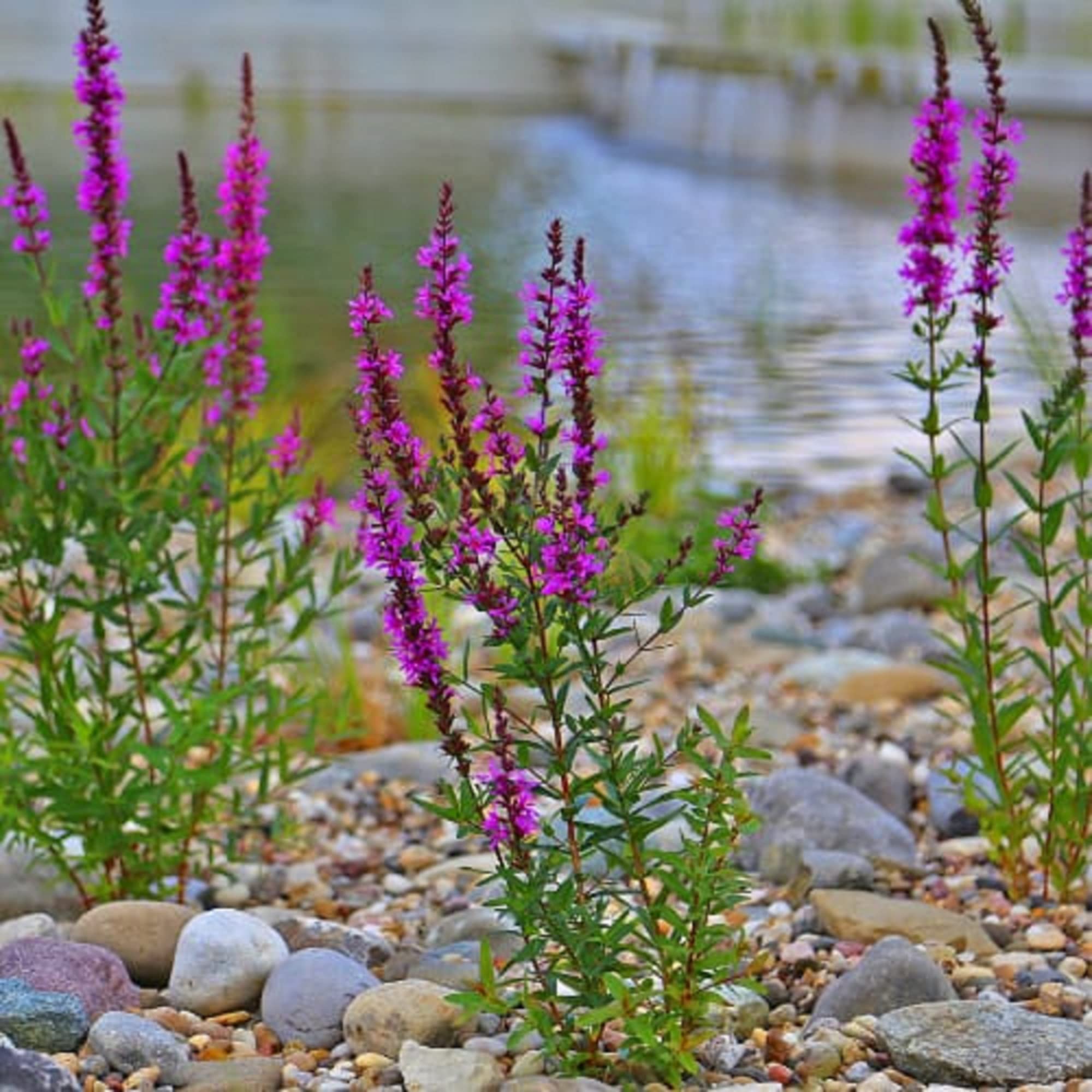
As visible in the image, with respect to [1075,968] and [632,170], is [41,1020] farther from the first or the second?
[632,170]

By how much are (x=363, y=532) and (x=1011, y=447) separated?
0.98m

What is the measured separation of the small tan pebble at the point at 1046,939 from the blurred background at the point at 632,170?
152 centimetres

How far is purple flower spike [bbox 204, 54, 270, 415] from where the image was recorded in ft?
10.5

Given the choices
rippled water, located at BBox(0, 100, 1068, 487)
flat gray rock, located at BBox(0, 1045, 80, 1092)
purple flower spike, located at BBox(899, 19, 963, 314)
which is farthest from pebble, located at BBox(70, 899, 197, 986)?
rippled water, located at BBox(0, 100, 1068, 487)

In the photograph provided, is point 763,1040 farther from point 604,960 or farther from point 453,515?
point 453,515

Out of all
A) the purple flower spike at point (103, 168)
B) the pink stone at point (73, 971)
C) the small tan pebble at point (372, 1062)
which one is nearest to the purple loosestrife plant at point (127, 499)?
the purple flower spike at point (103, 168)

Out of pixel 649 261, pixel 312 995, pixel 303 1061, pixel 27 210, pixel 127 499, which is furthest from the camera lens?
pixel 649 261

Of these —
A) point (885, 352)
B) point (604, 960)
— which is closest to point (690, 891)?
point (604, 960)

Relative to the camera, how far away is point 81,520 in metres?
3.12

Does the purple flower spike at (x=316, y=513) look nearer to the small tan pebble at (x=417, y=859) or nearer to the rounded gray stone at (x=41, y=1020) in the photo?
the small tan pebble at (x=417, y=859)

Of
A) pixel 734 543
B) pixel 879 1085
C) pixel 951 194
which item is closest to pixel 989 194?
pixel 951 194

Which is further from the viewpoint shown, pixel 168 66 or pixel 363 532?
pixel 168 66

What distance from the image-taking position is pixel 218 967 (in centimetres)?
306

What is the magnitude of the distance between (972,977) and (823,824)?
767mm
